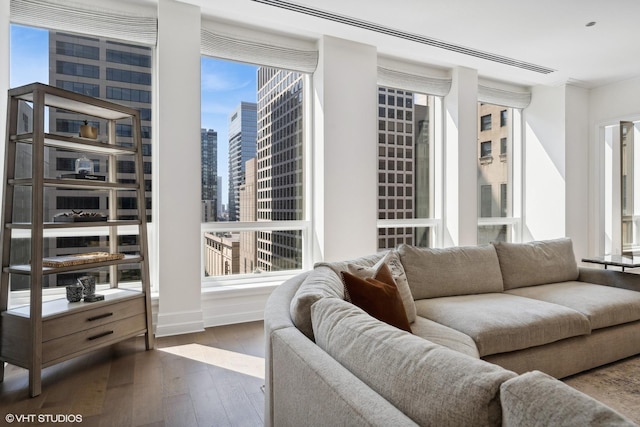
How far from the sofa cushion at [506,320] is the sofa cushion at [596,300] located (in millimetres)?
141

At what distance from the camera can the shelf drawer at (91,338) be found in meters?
2.29

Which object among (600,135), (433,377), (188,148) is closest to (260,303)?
(188,148)

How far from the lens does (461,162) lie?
4.92 metres

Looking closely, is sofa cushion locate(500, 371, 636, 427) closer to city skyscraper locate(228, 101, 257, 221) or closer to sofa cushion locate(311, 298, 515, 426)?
sofa cushion locate(311, 298, 515, 426)

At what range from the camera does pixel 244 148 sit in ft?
13.1

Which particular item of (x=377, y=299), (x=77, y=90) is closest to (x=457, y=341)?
(x=377, y=299)

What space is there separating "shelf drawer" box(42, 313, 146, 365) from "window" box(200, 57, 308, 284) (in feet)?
3.27

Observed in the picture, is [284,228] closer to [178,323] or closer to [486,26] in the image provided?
[178,323]

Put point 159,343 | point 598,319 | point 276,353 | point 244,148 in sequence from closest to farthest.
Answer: point 276,353, point 598,319, point 159,343, point 244,148

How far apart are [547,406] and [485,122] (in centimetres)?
561

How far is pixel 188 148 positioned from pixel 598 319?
3354mm

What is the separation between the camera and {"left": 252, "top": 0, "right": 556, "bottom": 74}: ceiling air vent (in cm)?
329

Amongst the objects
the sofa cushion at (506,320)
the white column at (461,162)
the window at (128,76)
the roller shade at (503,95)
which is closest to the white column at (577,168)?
the roller shade at (503,95)

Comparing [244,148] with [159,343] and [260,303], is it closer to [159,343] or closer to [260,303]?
[260,303]
